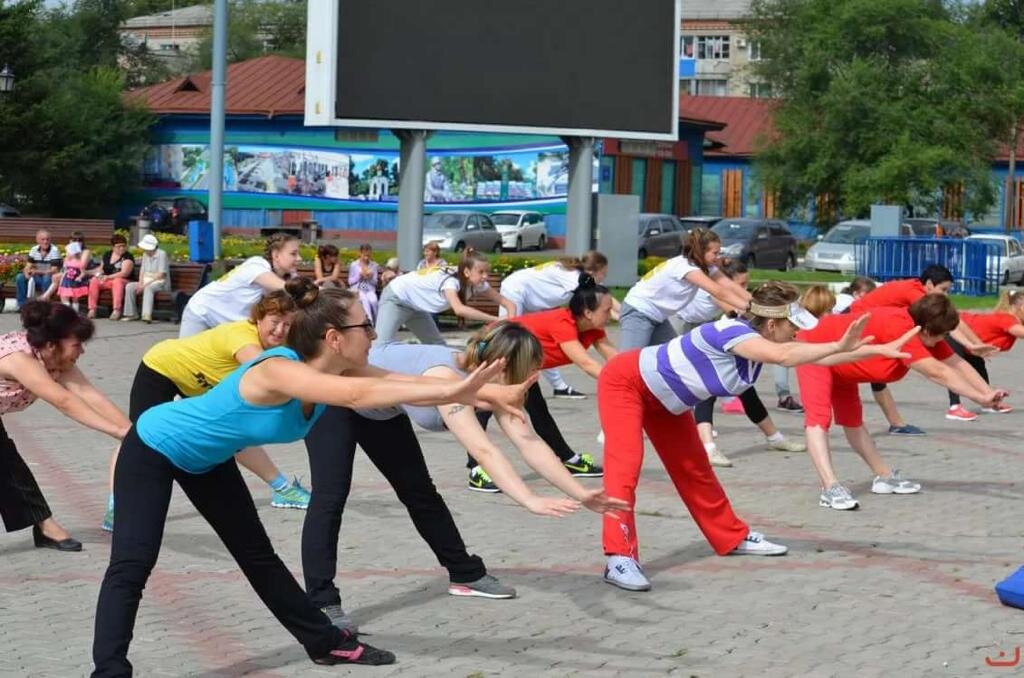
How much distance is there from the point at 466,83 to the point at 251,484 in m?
12.5

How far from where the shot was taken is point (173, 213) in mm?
49406

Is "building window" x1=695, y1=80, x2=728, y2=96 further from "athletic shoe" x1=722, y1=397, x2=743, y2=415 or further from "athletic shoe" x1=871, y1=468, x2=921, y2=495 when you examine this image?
"athletic shoe" x1=871, y1=468, x2=921, y2=495

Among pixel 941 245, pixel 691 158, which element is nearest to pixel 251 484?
pixel 941 245

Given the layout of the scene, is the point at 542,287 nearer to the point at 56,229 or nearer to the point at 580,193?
the point at 580,193

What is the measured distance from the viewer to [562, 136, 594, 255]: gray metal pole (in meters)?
25.4

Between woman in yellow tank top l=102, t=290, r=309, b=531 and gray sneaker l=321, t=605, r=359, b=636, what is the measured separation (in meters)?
1.60

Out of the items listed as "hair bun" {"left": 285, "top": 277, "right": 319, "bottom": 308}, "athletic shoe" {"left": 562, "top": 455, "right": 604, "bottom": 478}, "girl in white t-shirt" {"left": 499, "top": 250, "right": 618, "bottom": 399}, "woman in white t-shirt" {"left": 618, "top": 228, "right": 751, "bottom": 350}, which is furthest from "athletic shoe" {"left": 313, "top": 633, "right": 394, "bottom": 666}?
"girl in white t-shirt" {"left": 499, "top": 250, "right": 618, "bottom": 399}

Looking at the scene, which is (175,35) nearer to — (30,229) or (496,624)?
(30,229)

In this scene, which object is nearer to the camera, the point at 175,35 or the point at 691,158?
the point at 691,158

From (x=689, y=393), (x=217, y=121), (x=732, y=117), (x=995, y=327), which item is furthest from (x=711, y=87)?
(x=689, y=393)

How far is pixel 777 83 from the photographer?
204ft

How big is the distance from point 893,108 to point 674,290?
3779 centimetres

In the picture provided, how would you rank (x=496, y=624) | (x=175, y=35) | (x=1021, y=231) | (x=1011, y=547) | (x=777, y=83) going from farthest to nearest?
1. (x=175, y=35)
2. (x=777, y=83)
3. (x=1021, y=231)
4. (x=1011, y=547)
5. (x=496, y=624)

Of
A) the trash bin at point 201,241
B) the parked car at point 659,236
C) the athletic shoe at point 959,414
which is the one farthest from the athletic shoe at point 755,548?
the parked car at point 659,236
